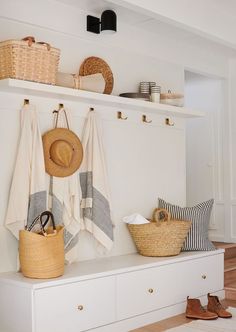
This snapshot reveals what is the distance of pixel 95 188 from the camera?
12.8 ft

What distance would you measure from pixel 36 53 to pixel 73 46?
0.73 metres

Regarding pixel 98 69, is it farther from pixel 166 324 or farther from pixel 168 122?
pixel 166 324

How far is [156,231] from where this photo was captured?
162 inches

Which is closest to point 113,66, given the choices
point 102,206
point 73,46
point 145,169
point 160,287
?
point 73,46

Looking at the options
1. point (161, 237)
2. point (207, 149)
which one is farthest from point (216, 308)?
point (207, 149)

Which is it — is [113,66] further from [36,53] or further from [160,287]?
[160,287]

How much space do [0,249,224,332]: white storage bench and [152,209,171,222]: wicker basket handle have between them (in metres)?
0.35

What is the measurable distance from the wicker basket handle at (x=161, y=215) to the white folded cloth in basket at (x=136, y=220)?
0.11 m

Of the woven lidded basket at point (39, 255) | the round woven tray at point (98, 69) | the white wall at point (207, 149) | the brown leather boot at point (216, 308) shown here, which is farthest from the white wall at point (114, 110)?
the brown leather boot at point (216, 308)

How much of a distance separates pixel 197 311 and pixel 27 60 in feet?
7.32

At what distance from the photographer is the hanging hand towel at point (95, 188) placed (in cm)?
390

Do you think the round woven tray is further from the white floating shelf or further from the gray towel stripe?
the gray towel stripe

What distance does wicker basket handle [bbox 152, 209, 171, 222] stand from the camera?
14.1ft

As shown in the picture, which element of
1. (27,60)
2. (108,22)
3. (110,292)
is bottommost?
(110,292)
